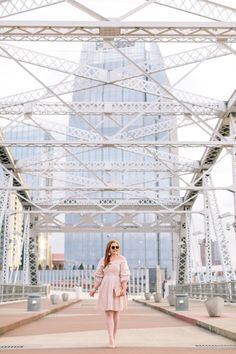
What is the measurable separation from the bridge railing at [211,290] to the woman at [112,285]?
1524cm

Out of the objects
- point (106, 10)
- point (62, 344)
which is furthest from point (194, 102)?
point (62, 344)

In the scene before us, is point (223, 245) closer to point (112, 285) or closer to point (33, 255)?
point (33, 255)

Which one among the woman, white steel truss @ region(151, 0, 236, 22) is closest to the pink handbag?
the woman

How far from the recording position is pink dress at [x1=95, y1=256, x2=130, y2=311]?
807cm

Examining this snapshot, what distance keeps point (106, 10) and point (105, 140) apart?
22.2ft

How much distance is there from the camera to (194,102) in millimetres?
24516

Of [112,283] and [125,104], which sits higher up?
[125,104]

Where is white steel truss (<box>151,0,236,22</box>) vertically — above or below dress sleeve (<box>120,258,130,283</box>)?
above

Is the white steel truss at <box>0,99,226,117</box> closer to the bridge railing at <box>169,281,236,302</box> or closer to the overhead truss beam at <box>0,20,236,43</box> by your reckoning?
the bridge railing at <box>169,281,236,302</box>

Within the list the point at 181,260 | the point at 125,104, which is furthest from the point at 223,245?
the point at 181,260

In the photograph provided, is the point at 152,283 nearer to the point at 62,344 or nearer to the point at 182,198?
the point at 182,198

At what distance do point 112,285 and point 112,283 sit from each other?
0.03 meters

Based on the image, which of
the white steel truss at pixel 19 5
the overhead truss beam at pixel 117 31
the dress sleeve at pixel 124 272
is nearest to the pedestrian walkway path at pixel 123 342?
the dress sleeve at pixel 124 272

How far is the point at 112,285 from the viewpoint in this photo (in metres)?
8.09
